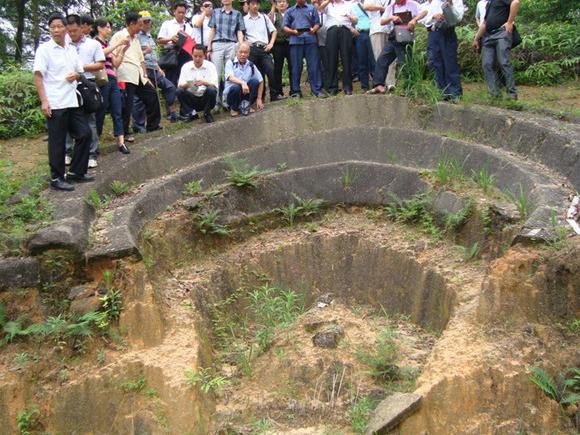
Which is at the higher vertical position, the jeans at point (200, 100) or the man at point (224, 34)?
the man at point (224, 34)

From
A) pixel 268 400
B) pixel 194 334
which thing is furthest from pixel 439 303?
pixel 194 334

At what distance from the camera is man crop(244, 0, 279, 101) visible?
1005 centimetres

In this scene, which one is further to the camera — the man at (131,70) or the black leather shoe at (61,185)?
the man at (131,70)

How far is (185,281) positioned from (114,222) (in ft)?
3.35

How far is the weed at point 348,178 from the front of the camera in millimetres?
9383

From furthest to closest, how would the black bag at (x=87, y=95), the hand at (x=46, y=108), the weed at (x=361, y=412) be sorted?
the black bag at (x=87, y=95)
the hand at (x=46, y=108)
the weed at (x=361, y=412)

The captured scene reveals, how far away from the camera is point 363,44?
34.4 feet

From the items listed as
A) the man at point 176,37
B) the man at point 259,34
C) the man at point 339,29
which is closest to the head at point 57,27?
the man at point 176,37

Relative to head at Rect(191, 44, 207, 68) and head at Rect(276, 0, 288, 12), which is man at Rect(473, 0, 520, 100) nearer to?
head at Rect(276, 0, 288, 12)

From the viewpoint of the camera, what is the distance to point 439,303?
298 inches

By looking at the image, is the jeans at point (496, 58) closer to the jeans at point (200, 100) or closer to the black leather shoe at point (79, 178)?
the jeans at point (200, 100)

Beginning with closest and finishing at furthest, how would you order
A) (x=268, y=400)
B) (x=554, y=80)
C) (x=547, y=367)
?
(x=547, y=367) < (x=268, y=400) < (x=554, y=80)

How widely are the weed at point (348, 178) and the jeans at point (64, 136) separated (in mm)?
3325

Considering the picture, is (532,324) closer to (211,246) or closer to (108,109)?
(211,246)
